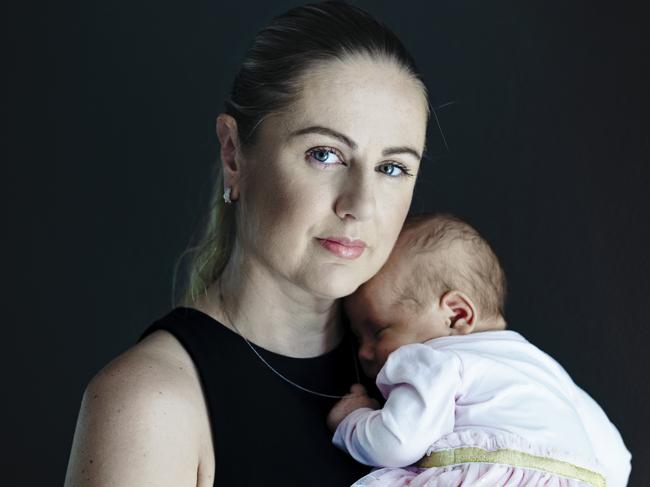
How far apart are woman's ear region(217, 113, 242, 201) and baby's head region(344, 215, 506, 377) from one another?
361 millimetres

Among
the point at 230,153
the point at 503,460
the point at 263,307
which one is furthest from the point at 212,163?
the point at 503,460

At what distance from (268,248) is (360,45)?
454mm

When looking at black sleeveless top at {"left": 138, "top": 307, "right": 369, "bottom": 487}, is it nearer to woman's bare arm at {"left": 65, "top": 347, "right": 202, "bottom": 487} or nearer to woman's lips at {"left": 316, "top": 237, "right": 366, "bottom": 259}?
woman's bare arm at {"left": 65, "top": 347, "right": 202, "bottom": 487}

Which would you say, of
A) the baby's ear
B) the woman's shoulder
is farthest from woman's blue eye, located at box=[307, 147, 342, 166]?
the woman's shoulder

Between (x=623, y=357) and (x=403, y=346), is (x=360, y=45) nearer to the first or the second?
(x=403, y=346)

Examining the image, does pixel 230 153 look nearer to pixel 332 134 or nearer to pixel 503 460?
pixel 332 134

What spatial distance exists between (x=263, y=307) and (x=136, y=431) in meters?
0.46

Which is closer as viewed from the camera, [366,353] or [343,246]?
[343,246]

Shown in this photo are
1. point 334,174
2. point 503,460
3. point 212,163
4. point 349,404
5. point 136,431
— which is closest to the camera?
point 136,431

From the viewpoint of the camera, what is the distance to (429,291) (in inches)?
90.4

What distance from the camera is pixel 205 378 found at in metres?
2.10

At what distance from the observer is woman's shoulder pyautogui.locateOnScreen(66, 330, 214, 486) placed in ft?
6.23

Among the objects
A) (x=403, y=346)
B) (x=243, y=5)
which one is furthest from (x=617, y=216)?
(x=243, y=5)

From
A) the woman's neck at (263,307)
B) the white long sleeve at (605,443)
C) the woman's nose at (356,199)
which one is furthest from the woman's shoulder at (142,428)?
the white long sleeve at (605,443)
